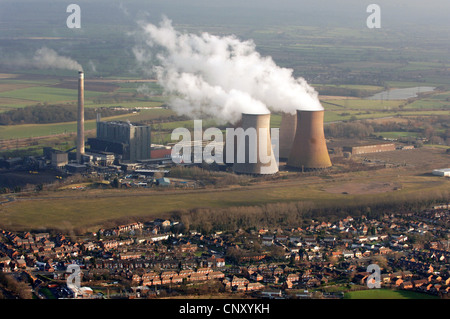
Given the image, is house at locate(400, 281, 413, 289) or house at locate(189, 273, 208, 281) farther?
house at locate(189, 273, 208, 281)

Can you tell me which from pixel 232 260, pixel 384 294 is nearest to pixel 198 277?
pixel 232 260

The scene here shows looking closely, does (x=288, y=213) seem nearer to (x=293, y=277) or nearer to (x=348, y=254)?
(x=348, y=254)

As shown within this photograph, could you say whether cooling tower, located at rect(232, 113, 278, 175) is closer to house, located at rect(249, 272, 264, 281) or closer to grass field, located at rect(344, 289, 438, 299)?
house, located at rect(249, 272, 264, 281)

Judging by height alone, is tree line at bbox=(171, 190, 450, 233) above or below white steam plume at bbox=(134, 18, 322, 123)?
below

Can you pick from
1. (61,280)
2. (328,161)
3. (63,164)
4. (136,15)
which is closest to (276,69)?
(328,161)

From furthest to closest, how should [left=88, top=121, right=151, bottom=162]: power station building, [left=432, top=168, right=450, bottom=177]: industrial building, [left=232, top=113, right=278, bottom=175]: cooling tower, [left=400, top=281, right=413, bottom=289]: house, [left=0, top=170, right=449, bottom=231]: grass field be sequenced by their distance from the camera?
1. [left=88, top=121, right=151, bottom=162]: power station building
2. [left=432, top=168, right=450, bottom=177]: industrial building
3. [left=232, top=113, right=278, bottom=175]: cooling tower
4. [left=0, top=170, right=449, bottom=231]: grass field
5. [left=400, top=281, right=413, bottom=289]: house

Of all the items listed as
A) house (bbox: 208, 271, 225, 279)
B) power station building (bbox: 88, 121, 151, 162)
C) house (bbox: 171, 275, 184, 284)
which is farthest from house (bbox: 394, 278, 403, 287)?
power station building (bbox: 88, 121, 151, 162)

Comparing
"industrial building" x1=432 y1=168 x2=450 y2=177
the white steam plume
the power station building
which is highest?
the white steam plume
